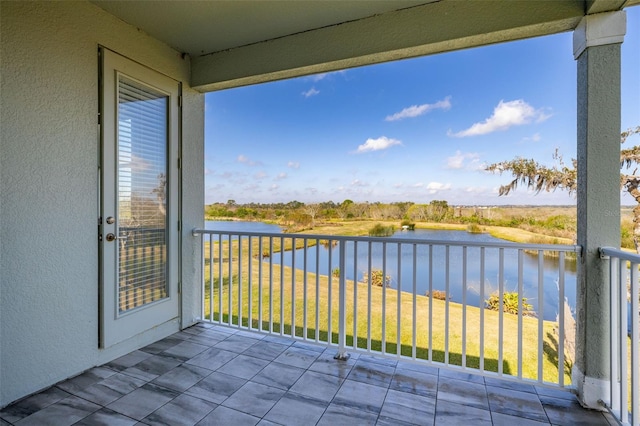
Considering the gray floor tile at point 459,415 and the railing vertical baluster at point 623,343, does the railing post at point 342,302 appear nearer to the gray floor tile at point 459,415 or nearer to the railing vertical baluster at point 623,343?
the gray floor tile at point 459,415

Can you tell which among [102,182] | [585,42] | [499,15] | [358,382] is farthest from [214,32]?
[358,382]

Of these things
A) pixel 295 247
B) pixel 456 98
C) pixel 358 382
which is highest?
pixel 456 98

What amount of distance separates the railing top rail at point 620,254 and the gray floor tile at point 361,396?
156 cm

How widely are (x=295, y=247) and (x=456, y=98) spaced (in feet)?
12.0

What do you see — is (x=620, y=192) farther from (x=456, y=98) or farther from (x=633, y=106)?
(x=456, y=98)

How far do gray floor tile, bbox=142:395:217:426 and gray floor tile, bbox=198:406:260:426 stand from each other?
43 mm

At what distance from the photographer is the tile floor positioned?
64.0 inches

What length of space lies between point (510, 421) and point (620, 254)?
3.61 feet

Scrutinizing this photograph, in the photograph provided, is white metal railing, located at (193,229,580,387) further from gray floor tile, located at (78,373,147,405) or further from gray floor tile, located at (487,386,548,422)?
gray floor tile, located at (78,373,147,405)

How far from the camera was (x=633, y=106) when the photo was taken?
197 cm

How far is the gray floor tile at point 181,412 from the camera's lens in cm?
159

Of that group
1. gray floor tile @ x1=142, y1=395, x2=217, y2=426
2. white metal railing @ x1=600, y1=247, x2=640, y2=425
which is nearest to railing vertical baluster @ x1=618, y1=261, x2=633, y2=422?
white metal railing @ x1=600, y1=247, x2=640, y2=425

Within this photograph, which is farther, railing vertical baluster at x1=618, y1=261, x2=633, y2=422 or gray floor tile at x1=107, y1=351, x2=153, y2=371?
gray floor tile at x1=107, y1=351, x2=153, y2=371

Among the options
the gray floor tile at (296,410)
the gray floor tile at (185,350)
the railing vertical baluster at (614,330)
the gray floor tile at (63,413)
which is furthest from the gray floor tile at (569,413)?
the gray floor tile at (63,413)
